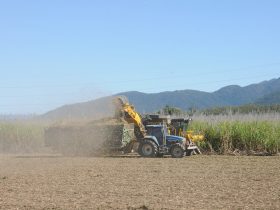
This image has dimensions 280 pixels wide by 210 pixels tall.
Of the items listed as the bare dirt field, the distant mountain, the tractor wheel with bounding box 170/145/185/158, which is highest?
the distant mountain

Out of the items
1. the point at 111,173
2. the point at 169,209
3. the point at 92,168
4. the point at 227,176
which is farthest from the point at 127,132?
the point at 169,209

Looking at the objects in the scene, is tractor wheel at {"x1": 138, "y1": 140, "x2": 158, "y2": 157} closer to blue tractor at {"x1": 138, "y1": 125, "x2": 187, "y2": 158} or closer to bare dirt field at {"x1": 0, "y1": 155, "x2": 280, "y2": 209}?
blue tractor at {"x1": 138, "y1": 125, "x2": 187, "y2": 158}

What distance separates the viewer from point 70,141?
28297 millimetres

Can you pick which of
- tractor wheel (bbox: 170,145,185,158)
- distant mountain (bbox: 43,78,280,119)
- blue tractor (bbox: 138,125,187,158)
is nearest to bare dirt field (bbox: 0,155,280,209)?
tractor wheel (bbox: 170,145,185,158)

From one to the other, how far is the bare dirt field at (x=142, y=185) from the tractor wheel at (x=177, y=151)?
3297 millimetres

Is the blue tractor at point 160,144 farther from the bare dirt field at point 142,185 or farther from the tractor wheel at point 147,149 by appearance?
the bare dirt field at point 142,185

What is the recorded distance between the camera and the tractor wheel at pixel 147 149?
26.6m

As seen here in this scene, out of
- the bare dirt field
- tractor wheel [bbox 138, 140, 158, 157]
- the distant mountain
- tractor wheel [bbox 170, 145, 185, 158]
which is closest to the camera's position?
the bare dirt field

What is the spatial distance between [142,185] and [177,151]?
10507mm

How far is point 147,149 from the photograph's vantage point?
26.7 meters

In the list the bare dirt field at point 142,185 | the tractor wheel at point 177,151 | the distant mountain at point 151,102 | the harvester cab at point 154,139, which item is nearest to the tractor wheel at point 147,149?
the harvester cab at point 154,139

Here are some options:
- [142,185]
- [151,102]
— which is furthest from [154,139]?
[151,102]

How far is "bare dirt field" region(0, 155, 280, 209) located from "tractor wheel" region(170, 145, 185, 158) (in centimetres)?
330

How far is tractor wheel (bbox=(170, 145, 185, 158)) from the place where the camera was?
86.2 feet
